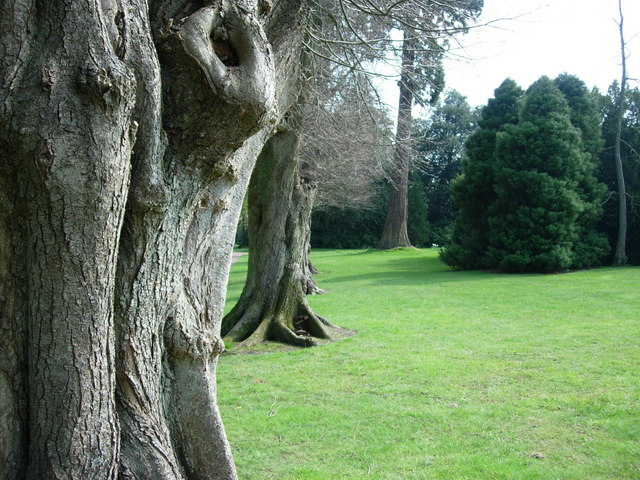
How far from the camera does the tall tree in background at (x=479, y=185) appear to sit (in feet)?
80.0

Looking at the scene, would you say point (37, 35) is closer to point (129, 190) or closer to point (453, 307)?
point (129, 190)


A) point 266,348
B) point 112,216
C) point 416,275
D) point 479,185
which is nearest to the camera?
point 112,216

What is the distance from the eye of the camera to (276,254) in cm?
1100

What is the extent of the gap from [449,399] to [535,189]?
16757mm

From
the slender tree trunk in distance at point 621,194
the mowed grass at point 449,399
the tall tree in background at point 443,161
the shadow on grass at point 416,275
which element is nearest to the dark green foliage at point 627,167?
the slender tree trunk in distance at point 621,194

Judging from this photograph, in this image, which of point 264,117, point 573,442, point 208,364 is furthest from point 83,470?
point 573,442

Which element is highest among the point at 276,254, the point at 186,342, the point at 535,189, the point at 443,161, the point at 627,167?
the point at 443,161

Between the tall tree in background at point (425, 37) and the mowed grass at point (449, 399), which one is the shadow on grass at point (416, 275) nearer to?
the mowed grass at point (449, 399)

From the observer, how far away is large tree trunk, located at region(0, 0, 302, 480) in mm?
2768

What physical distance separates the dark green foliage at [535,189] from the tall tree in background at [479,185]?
0.04 m

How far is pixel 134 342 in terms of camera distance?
3.30m

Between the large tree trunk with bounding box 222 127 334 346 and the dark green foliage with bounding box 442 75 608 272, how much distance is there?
1307cm

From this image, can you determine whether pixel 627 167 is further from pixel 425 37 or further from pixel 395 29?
pixel 425 37

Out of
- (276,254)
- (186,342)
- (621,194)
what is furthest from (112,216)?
(621,194)
